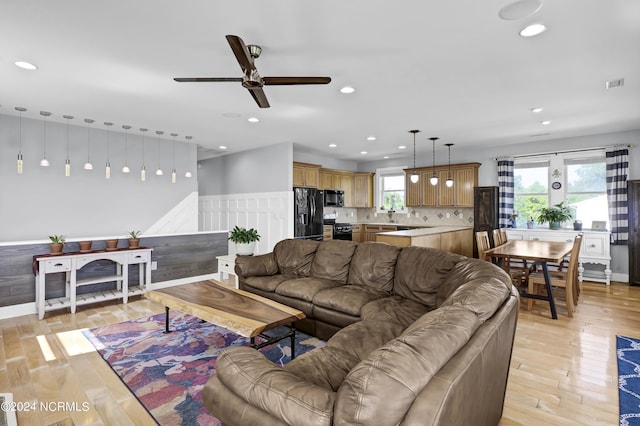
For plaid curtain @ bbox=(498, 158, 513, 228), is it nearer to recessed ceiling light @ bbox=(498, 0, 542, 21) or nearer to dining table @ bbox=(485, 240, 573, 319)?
dining table @ bbox=(485, 240, 573, 319)

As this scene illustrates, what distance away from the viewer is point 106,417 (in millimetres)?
2137

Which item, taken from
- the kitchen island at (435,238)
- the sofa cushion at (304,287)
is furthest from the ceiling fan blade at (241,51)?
the kitchen island at (435,238)

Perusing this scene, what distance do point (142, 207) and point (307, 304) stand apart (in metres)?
4.34

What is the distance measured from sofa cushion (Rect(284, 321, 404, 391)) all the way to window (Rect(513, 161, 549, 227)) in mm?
5980

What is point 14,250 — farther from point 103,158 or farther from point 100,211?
point 103,158

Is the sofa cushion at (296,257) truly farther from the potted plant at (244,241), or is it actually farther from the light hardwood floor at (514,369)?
the light hardwood floor at (514,369)

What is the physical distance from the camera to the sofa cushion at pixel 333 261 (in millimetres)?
3761

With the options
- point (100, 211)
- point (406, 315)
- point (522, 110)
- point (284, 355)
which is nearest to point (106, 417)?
point (284, 355)

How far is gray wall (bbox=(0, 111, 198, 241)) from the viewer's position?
15.7 ft

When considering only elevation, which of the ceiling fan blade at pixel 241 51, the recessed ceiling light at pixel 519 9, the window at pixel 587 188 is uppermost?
the recessed ceiling light at pixel 519 9

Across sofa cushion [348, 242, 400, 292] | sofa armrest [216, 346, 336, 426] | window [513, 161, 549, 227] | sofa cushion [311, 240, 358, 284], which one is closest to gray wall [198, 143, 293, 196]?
sofa cushion [311, 240, 358, 284]

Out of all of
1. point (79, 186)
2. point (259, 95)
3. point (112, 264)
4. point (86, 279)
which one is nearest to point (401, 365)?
point (259, 95)

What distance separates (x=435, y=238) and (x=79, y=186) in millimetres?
6043

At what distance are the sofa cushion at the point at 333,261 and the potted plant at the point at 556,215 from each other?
4.70m
